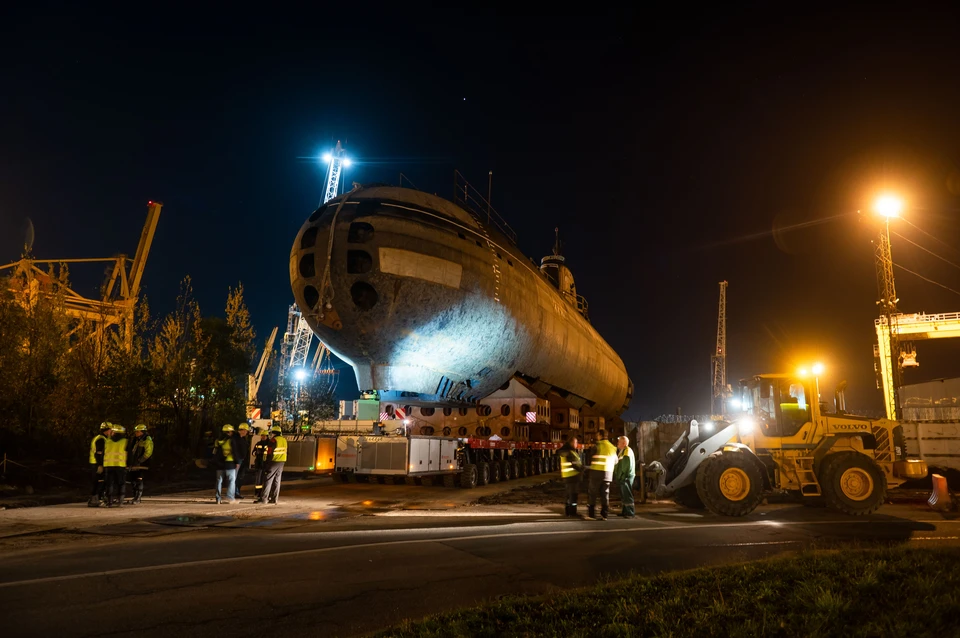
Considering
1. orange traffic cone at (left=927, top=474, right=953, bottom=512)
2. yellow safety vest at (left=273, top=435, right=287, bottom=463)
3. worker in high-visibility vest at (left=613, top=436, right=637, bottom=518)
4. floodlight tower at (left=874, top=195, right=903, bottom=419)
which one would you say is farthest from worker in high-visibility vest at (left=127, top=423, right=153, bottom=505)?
floodlight tower at (left=874, top=195, right=903, bottom=419)

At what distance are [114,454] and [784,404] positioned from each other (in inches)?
533

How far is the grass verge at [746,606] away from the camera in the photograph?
13.4 feet

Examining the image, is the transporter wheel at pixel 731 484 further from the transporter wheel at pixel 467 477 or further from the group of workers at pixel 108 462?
the group of workers at pixel 108 462

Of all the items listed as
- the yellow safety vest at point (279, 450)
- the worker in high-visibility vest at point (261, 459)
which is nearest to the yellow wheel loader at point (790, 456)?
the yellow safety vest at point (279, 450)

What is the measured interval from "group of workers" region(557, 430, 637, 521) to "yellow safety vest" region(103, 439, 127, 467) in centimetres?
879

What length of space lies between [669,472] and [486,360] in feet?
21.4

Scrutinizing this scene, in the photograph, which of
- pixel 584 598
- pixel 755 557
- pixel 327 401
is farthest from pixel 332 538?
pixel 327 401

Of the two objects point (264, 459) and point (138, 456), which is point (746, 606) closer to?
point (264, 459)

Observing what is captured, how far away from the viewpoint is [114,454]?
12164mm

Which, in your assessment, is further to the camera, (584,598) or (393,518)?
(393,518)

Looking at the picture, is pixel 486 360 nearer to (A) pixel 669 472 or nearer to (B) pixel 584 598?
(A) pixel 669 472

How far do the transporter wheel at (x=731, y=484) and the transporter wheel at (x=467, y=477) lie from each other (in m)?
7.72

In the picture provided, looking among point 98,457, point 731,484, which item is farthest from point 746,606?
point 98,457

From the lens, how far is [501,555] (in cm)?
742
